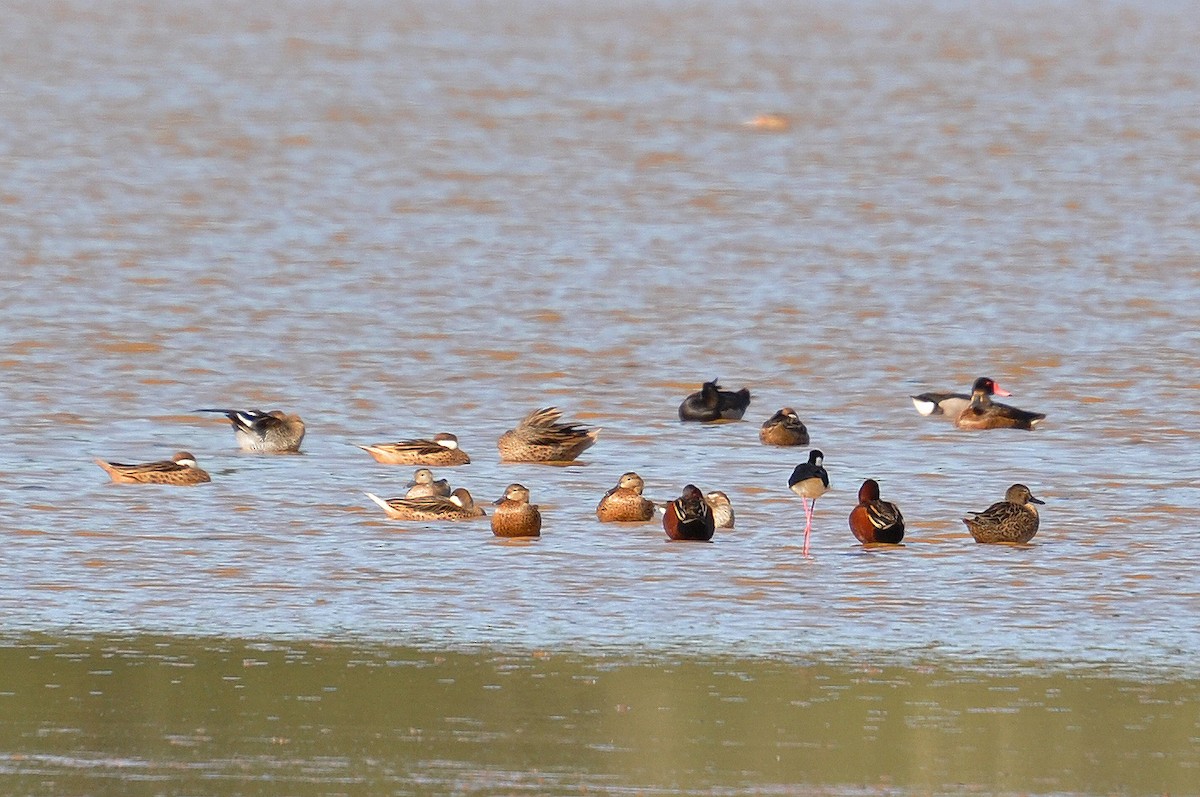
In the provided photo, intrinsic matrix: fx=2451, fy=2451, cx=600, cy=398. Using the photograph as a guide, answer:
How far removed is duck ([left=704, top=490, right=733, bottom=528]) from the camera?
12.8 meters

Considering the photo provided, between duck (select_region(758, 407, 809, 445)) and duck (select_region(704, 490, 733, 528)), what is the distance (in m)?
2.70

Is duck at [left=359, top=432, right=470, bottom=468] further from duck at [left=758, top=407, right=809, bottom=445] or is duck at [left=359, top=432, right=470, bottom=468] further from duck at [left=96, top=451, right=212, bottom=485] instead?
duck at [left=758, top=407, right=809, bottom=445]

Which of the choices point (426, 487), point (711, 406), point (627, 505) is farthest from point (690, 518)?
point (711, 406)

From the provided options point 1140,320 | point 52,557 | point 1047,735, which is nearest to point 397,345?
point 1140,320

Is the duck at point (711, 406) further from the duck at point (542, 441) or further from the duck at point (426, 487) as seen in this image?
the duck at point (426, 487)

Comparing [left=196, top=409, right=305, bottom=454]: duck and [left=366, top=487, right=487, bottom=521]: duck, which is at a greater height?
[left=196, top=409, right=305, bottom=454]: duck

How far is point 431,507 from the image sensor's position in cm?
1295

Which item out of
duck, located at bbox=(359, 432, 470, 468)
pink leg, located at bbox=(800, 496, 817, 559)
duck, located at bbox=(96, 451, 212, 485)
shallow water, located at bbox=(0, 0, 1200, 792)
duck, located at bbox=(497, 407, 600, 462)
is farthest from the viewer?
duck, located at bbox=(497, 407, 600, 462)

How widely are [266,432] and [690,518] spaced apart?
371 centimetres

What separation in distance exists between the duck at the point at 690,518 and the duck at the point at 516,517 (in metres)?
0.69

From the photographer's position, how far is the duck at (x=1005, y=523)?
40.3ft

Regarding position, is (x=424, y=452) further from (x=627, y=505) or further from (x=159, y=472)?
(x=627, y=505)

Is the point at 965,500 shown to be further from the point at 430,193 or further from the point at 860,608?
the point at 430,193

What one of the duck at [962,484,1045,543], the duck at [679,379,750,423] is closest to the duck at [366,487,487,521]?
the duck at [962,484,1045,543]
